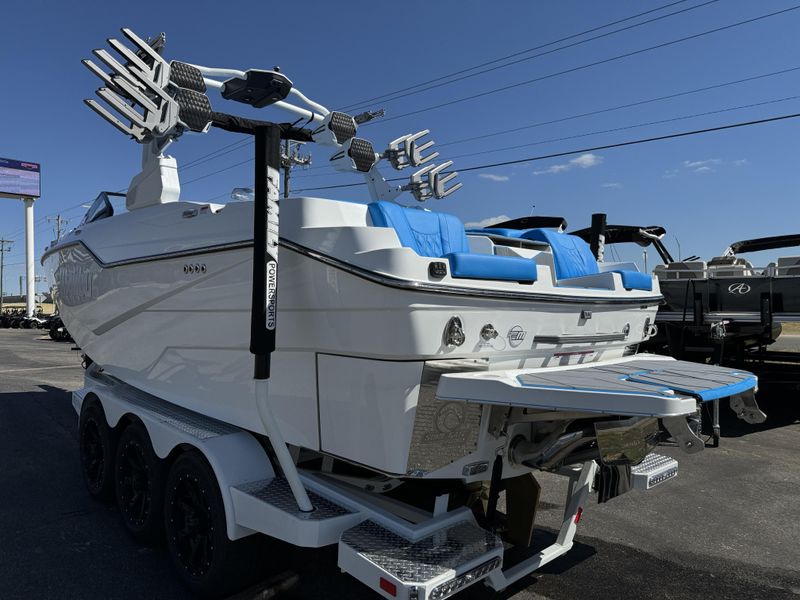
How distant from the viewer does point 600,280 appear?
3.60 metres

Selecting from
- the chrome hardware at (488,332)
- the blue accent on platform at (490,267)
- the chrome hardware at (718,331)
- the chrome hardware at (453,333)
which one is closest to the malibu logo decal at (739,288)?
the chrome hardware at (718,331)

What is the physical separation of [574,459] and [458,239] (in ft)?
4.43

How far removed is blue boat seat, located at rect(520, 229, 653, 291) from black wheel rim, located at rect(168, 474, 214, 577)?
8.53ft

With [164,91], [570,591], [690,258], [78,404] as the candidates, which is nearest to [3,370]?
[78,404]

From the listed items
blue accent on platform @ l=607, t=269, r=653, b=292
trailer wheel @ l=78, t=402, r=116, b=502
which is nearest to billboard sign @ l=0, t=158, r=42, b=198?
trailer wheel @ l=78, t=402, r=116, b=502

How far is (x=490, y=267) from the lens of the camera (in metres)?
2.74

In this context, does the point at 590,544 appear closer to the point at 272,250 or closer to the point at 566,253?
the point at 566,253

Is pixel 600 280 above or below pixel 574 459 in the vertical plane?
above

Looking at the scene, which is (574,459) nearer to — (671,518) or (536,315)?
(536,315)

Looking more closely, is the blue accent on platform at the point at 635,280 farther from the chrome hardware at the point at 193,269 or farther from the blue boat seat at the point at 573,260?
the chrome hardware at the point at 193,269

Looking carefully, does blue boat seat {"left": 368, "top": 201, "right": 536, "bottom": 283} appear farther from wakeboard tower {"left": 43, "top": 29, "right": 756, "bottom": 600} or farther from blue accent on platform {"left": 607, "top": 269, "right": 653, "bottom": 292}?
blue accent on platform {"left": 607, "top": 269, "right": 653, "bottom": 292}

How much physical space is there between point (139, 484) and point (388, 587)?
2.42 meters

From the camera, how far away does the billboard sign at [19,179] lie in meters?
46.8

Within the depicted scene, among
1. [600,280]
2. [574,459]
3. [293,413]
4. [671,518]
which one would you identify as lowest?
[671,518]
